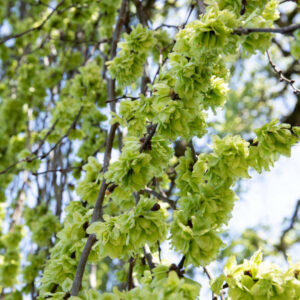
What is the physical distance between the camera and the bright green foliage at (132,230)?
126cm

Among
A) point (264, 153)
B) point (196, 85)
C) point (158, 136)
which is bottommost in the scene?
point (264, 153)

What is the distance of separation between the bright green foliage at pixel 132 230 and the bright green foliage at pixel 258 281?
271 millimetres

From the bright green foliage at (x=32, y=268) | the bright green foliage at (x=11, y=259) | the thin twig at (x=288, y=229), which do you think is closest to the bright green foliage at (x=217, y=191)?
the bright green foliage at (x=32, y=268)

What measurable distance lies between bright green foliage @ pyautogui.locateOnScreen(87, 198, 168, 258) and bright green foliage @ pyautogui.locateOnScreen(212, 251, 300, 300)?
0.27m

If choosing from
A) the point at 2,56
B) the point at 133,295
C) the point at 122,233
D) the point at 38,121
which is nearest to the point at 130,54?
the point at 122,233

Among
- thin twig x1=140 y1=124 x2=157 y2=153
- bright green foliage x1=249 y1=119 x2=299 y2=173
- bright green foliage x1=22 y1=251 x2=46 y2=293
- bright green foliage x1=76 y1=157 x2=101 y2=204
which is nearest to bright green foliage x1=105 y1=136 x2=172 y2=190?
thin twig x1=140 y1=124 x2=157 y2=153

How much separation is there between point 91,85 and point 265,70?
404 cm

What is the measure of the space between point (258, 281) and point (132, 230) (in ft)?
1.48

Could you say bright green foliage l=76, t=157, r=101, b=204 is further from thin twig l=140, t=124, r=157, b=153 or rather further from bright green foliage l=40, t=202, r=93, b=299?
thin twig l=140, t=124, r=157, b=153

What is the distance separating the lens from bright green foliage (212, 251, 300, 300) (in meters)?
1.12

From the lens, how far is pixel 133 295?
3.62 feet

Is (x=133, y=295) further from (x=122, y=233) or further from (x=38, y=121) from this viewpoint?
(x=38, y=121)

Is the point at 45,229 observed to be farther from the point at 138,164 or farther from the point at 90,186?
the point at 138,164

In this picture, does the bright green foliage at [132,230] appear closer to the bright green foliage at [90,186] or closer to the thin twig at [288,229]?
the bright green foliage at [90,186]
